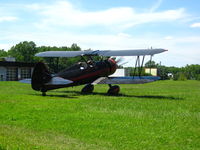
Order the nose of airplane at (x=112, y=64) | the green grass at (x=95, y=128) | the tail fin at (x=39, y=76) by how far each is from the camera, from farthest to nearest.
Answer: the nose of airplane at (x=112, y=64) < the tail fin at (x=39, y=76) < the green grass at (x=95, y=128)

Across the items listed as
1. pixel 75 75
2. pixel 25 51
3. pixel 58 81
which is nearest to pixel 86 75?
pixel 75 75

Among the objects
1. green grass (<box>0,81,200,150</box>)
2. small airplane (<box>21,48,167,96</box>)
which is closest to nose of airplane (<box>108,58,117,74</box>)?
small airplane (<box>21,48,167,96</box>)

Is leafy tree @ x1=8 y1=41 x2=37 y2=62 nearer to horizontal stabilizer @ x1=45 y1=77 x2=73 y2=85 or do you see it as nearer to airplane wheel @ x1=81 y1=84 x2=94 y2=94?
airplane wheel @ x1=81 y1=84 x2=94 y2=94

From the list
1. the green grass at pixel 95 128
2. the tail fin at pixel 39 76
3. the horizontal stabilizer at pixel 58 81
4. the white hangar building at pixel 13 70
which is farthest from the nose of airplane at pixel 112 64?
the white hangar building at pixel 13 70

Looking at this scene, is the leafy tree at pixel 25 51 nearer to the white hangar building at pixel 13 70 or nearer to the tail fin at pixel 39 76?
the white hangar building at pixel 13 70

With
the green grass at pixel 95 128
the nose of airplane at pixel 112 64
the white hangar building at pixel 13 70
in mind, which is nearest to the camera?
the green grass at pixel 95 128

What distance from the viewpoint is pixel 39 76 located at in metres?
Answer: 15.8

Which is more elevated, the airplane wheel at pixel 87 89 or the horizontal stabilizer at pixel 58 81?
the horizontal stabilizer at pixel 58 81

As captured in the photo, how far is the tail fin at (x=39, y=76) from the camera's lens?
1577cm

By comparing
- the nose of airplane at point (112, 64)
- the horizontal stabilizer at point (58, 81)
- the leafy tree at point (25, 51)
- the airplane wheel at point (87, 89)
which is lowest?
the airplane wheel at point (87, 89)

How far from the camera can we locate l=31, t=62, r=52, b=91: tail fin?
15.8 meters

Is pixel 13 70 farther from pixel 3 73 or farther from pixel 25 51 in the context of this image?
pixel 25 51

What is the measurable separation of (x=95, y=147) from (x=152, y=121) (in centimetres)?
301

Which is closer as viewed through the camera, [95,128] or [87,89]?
[95,128]
